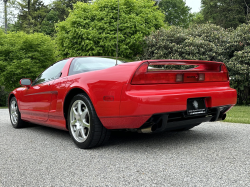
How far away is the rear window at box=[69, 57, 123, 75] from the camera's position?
3.74m

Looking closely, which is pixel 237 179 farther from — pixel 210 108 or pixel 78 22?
pixel 78 22

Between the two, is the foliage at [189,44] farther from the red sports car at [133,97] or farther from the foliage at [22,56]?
the foliage at [22,56]

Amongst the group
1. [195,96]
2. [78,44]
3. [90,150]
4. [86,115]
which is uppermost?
[78,44]

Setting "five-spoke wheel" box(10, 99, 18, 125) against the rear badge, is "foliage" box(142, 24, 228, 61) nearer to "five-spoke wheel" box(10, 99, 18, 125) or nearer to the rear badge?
"five-spoke wheel" box(10, 99, 18, 125)

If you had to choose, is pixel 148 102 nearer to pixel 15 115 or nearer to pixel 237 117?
pixel 15 115

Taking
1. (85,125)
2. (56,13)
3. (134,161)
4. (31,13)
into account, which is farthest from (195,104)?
(56,13)

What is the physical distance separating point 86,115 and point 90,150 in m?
0.45

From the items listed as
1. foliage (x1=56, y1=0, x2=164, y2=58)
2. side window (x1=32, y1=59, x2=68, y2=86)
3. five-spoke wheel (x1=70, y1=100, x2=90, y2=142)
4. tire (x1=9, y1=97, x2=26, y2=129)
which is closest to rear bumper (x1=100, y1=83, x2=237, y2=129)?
five-spoke wheel (x1=70, y1=100, x2=90, y2=142)

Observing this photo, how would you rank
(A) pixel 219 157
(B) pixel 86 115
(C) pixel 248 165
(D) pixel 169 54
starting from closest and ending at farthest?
(C) pixel 248 165, (A) pixel 219 157, (B) pixel 86 115, (D) pixel 169 54

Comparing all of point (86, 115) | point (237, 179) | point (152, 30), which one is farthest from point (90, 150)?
point (152, 30)

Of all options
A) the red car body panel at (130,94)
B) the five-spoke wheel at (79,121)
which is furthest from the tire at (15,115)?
the five-spoke wheel at (79,121)

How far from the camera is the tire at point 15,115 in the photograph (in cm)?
541

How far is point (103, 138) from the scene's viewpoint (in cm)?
334

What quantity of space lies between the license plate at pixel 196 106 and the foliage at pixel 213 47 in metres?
9.67
